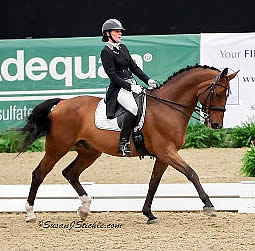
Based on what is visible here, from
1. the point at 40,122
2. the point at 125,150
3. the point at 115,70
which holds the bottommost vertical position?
the point at 125,150

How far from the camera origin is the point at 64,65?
13.9 meters

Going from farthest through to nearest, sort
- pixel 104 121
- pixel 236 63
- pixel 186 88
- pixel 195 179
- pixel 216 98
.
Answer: pixel 236 63, pixel 104 121, pixel 186 88, pixel 216 98, pixel 195 179

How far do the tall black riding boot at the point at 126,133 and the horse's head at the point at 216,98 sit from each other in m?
0.72

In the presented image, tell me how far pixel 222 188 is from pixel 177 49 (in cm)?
531

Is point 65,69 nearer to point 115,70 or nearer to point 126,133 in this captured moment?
point 115,70

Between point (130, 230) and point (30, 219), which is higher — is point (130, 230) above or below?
above

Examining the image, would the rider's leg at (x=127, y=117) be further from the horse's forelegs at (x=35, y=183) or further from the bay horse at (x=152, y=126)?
the horse's forelegs at (x=35, y=183)

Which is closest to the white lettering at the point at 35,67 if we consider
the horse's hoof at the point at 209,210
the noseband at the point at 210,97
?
the noseband at the point at 210,97

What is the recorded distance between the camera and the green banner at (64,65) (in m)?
13.7

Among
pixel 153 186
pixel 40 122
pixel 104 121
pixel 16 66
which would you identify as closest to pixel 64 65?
pixel 16 66

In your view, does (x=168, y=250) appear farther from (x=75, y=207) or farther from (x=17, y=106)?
(x=17, y=106)

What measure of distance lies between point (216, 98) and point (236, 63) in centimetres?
524

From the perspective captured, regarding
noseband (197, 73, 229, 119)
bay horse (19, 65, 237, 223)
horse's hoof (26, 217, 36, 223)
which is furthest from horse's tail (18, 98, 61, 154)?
noseband (197, 73, 229, 119)

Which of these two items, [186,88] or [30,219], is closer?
[186,88]
